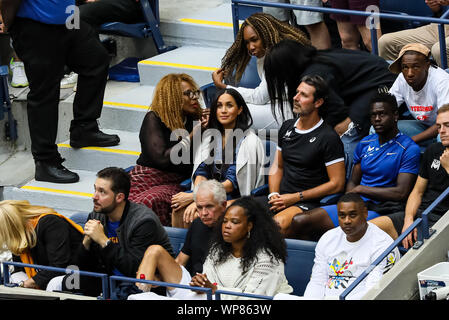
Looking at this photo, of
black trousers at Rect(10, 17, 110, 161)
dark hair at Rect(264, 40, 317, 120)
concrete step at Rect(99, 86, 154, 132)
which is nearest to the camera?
dark hair at Rect(264, 40, 317, 120)

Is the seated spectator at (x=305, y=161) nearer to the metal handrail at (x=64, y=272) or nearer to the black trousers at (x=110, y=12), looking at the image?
the metal handrail at (x=64, y=272)

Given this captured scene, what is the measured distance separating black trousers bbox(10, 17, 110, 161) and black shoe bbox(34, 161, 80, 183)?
0.06 m

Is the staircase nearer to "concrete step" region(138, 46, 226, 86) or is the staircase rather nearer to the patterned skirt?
"concrete step" region(138, 46, 226, 86)

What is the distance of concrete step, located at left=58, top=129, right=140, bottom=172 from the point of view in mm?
9727

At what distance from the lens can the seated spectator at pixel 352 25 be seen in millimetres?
9570

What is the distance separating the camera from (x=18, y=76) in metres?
11.3

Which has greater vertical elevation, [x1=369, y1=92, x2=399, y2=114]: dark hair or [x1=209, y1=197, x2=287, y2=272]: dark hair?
[x1=369, y1=92, x2=399, y2=114]: dark hair

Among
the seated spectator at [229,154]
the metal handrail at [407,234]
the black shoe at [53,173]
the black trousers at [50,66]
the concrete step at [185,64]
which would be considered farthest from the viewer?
the concrete step at [185,64]

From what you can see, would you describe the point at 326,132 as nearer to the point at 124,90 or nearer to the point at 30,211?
the point at 30,211

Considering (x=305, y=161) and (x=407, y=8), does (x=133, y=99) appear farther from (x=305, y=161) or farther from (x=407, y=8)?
(x=305, y=161)

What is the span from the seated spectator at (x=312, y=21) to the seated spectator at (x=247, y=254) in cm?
289

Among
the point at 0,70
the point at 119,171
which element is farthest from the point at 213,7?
the point at 119,171

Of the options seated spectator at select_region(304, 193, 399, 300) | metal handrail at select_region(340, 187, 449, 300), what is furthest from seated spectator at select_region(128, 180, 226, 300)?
metal handrail at select_region(340, 187, 449, 300)

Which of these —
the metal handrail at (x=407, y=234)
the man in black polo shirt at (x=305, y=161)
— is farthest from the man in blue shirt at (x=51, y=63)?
the metal handrail at (x=407, y=234)
